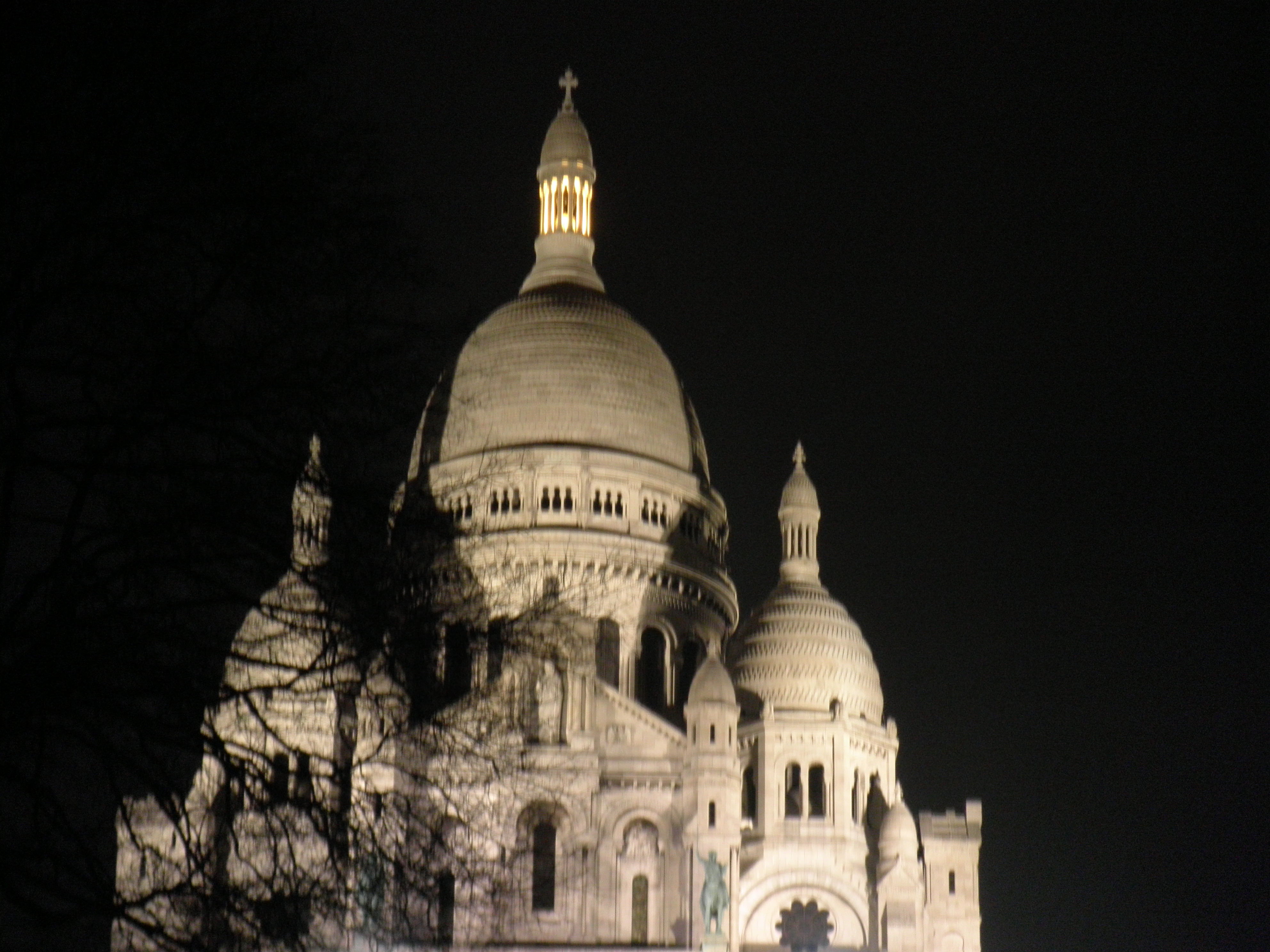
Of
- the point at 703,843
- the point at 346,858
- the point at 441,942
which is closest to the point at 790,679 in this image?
the point at 703,843

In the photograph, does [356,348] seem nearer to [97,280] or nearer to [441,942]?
[97,280]

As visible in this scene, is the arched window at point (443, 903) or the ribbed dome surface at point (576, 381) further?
the ribbed dome surface at point (576, 381)

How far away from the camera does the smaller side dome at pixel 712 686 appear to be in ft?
234

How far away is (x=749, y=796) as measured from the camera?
78625 millimetres

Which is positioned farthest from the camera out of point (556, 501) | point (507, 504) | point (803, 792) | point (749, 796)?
point (556, 501)

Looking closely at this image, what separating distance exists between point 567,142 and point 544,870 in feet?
94.1

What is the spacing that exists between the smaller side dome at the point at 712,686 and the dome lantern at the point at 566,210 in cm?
1974

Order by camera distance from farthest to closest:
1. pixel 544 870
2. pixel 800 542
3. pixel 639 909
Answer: pixel 800 542 < pixel 544 870 < pixel 639 909

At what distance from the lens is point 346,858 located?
2228cm

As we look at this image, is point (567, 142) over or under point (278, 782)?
over

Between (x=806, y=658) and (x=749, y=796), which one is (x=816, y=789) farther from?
(x=806, y=658)

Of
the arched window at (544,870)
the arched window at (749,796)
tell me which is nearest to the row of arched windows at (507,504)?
the arched window at (749,796)

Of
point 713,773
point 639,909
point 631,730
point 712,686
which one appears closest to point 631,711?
point 631,730

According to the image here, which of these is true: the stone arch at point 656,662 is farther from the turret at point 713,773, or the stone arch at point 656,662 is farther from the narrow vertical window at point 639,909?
the narrow vertical window at point 639,909
